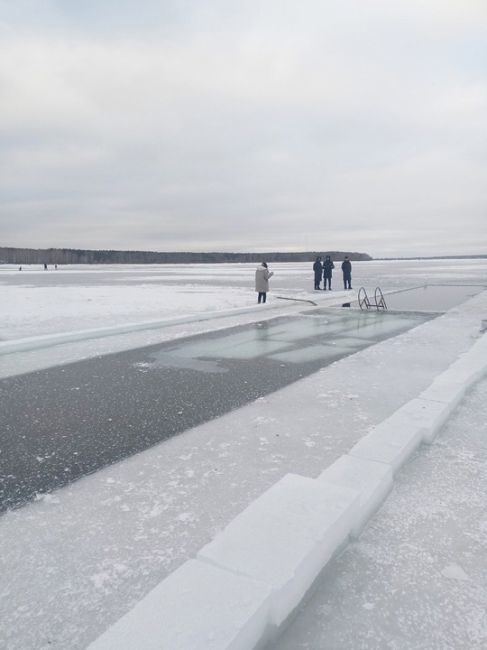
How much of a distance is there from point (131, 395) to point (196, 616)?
3966 mm

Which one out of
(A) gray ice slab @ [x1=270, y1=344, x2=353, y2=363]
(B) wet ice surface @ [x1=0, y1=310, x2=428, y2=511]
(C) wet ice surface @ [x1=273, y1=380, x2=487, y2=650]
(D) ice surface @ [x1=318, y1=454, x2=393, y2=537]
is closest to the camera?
(C) wet ice surface @ [x1=273, y1=380, x2=487, y2=650]

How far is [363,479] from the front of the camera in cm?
324

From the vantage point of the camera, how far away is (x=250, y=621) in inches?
76.7

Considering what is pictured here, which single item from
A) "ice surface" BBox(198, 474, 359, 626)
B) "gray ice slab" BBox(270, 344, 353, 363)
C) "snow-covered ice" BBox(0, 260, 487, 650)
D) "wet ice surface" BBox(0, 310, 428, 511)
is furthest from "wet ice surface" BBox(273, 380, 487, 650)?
"gray ice slab" BBox(270, 344, 353, 363)

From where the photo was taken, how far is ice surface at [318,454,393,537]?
9.68 ft

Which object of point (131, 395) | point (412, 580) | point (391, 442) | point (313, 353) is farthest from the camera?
point (313, 353)

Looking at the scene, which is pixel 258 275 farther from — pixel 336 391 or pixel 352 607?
pixel 352 607

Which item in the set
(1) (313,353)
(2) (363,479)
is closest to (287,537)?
(2) (363,479)

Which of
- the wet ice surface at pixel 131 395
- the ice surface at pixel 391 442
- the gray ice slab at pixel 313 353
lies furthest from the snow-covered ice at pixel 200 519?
the gray ice slab at pixel 313 353

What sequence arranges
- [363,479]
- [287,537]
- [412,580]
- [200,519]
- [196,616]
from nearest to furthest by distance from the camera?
[196,616], [412,580], [287,537], [200,519], [363,479]

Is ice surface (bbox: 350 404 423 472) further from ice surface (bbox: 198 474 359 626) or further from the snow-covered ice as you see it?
ice surface (bbox: 198 474 359 626)

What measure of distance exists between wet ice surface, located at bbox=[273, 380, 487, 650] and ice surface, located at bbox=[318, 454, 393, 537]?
7 centimetres

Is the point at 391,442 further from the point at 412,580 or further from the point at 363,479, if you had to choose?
the point at 412,580

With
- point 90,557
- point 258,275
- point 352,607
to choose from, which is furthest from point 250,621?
point 258,275
